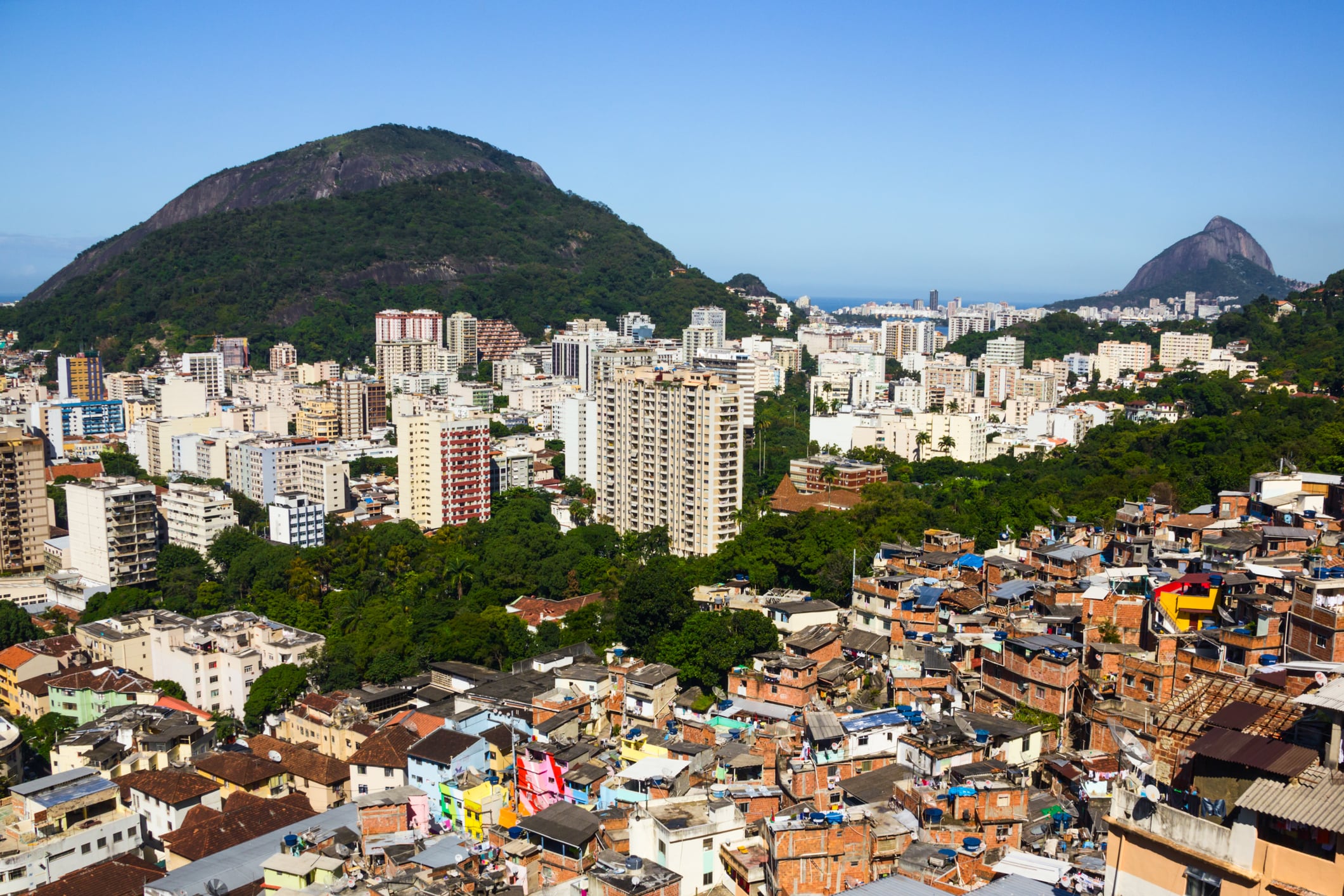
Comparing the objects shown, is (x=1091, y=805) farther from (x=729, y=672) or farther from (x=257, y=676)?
(x=257, y=676)

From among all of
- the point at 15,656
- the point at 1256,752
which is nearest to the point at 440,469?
the point at 15,656

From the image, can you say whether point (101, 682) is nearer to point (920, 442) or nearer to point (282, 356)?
point (920, 442)

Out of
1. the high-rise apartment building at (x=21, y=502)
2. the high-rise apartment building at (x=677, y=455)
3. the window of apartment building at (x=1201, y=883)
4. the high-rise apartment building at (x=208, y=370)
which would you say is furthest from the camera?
the high-rise apartment building at (x=208, y=370)

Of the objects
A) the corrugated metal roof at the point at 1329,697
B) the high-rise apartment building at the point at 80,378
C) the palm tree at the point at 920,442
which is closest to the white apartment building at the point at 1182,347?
the palm tree at the point at 920,442

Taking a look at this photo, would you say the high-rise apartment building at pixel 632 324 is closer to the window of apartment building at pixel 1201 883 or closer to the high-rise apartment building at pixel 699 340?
the high-rise apartment building at pixel 699 340

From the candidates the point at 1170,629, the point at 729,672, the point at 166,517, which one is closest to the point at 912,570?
the point at 729,672
